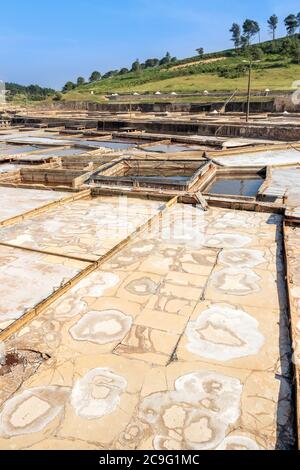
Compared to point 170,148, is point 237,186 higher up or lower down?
lower down

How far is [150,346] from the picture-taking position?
13.2ft

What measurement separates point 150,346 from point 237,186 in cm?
805

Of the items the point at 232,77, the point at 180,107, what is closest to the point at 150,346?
the point at 180,107

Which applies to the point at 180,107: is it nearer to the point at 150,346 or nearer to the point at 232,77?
the point at 232,77

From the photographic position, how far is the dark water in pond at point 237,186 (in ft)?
35.0

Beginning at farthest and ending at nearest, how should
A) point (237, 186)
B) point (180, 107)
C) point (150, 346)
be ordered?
point (180, 107)
point (237, 186)
point (150, 346)

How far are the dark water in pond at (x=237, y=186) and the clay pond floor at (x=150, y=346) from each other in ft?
12.6

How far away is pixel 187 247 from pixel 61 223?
2.72m

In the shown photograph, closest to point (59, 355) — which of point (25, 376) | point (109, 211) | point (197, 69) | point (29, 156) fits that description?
point (25, 376)

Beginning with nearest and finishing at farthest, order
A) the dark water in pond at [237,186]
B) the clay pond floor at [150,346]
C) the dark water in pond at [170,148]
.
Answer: the clay pond floor at [150,346] < the dark water in pond at [237,186] < the dark water in pond at [170,148]

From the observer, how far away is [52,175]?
496 inches

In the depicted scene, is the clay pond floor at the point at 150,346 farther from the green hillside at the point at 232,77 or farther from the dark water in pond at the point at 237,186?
the green hillside at the point at 232,77

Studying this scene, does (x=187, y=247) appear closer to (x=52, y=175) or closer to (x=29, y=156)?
(x=52, y=175)

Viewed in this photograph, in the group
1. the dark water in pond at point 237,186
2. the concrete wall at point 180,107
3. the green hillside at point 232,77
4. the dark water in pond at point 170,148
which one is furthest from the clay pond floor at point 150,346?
the green hillside at point 232,77
